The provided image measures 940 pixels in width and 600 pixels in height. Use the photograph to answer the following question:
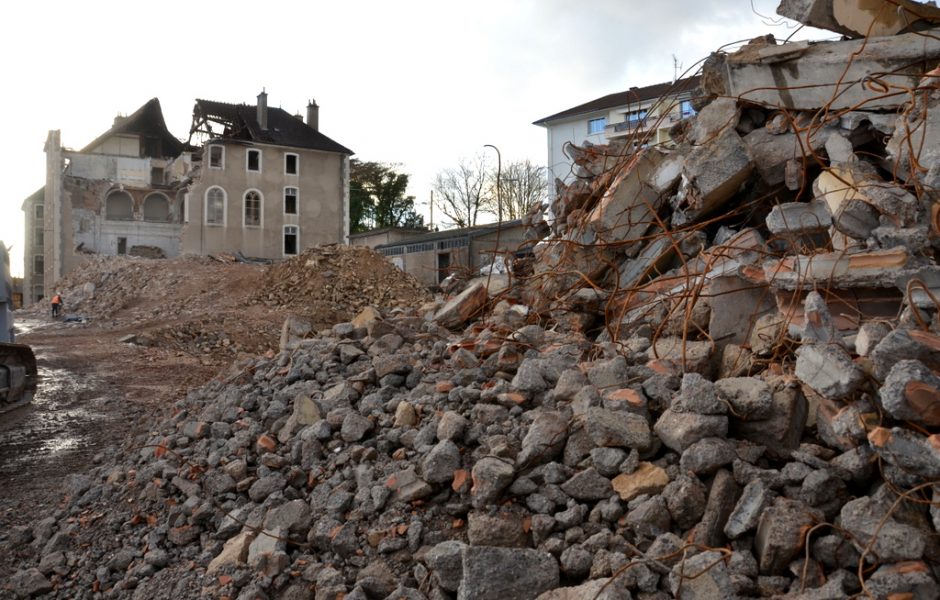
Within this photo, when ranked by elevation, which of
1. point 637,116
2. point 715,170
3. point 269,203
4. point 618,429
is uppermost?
point 637,116

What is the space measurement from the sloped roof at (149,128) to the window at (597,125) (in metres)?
21.6

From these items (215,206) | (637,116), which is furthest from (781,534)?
(215,206)

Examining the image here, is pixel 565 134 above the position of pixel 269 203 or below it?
above

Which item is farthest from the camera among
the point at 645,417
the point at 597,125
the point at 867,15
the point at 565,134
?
the point at 565,134

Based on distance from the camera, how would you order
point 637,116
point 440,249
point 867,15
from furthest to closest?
point 440,249 < point 637,116 < point 867,15

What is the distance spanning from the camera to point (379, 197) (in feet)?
142

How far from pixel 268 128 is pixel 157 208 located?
8767mm

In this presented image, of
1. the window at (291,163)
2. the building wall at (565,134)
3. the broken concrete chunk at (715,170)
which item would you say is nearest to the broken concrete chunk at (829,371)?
the broken concrete chunk at (715,170)

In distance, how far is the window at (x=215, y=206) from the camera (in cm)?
3369

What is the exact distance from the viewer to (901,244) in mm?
3969

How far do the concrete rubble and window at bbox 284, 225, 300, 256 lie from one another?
29775 millimetres

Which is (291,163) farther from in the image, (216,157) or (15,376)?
(15,376)

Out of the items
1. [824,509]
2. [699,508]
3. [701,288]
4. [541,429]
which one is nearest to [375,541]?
[541,429]

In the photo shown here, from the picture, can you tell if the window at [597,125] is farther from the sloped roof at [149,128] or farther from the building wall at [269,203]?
the sloped roof at [149,128]
